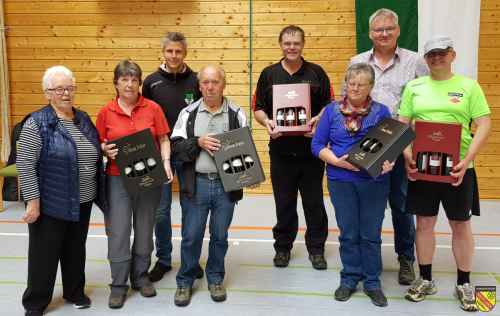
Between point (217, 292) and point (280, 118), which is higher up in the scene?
point (280, 118)

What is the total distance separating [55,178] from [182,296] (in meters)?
1.08

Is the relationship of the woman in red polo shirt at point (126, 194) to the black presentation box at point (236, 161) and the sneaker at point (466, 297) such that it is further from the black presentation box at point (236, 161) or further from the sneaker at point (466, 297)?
the sneaker at point (466, 297)

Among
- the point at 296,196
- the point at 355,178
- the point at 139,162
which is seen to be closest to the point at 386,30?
the point at 355,178

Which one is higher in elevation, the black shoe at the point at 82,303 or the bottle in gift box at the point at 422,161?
the bottle in gift box at the point at 422,161

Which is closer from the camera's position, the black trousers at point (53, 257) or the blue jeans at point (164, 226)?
the black trousers at point (53, 257)

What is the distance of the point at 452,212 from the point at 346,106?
0.90m

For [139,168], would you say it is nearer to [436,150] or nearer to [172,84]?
[172,84]

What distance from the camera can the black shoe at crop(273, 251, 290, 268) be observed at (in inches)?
140

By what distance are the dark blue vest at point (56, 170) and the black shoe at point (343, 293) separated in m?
1.69

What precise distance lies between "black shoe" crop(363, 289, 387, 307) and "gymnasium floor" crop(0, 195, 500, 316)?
4 centimetres

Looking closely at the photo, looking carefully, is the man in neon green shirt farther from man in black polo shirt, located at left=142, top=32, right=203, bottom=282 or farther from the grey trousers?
the grey trousers

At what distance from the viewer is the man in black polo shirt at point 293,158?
327 centimetres

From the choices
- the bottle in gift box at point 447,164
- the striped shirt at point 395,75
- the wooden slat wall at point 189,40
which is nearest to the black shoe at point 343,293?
the bottle in gift box at point 447,164

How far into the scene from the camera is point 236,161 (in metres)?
2.77
